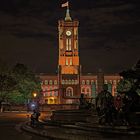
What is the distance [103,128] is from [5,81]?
55.9 metres

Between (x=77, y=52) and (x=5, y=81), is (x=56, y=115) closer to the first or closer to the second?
(x=5, y=81)

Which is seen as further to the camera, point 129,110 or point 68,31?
point 68,31

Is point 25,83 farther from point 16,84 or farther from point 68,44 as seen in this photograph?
point 68,44

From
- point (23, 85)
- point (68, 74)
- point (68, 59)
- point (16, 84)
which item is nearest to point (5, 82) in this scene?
point (16, 84)

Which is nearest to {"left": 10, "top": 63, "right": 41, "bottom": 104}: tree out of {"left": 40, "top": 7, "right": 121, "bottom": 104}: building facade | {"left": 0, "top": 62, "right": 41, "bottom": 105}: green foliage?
{"left": 0, "top": 62, "right": 41, "bottom": 105}: green foliage

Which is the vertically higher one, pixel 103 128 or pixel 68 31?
pixel 68 31

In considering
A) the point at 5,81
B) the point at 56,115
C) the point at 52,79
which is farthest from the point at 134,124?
the point at 52,79

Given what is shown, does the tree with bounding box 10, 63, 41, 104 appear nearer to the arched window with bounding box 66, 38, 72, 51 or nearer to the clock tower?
the clock tower

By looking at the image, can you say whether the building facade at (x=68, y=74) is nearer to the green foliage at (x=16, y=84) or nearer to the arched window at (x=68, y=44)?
the arched window at (x=68, y=44)

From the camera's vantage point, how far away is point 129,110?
19844 millimetres

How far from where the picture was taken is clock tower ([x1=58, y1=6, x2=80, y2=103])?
6816 inches

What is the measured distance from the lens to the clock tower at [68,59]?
17312 cm

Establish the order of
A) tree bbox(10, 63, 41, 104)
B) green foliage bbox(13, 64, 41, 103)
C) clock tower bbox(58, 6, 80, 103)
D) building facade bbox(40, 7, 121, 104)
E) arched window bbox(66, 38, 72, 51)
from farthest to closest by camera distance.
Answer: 1. arched window bbox(66, 38, 72, 51)
2. clock tower bbox(58, 6, 80, 103)
3. building facade bbox(40, 7, 121, 104)
4. green foliage bbox(13, 64, 41, 103)
5. tree bbox(10, 63, 41, 104)

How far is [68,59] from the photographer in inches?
7126
